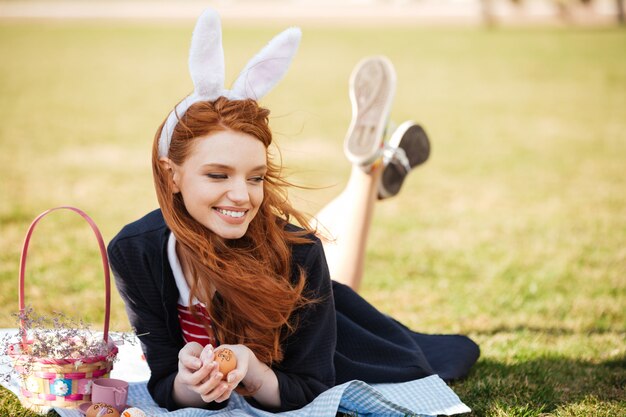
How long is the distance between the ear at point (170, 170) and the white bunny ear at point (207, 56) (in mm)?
237

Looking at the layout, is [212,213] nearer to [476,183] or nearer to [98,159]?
[476,183]

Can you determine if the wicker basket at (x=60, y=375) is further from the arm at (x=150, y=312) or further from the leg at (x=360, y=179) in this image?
the leg at (x=360, y=179)

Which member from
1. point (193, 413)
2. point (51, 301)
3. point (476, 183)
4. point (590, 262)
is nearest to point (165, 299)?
point (193, 413)

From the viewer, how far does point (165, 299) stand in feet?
8.87

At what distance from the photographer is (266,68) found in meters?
2.69

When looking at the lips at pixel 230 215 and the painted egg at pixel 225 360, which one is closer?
the painted egg at pixel 225 360

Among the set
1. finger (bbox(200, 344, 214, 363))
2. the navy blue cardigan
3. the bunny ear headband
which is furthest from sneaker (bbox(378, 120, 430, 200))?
finger (bbox(200, 344, 214, 363))

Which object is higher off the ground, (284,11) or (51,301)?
(284,11)

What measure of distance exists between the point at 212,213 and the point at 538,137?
8.83 metres

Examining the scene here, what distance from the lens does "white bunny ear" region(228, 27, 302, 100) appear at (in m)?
2.65


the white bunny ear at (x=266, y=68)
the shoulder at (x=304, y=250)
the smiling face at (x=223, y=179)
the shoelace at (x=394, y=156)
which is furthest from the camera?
the shoelace at (x=394, y=156)

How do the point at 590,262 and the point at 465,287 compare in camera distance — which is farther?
the point at 590,262

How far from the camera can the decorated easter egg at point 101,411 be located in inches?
104

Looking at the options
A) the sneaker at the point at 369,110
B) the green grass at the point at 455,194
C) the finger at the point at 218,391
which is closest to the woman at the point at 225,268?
the finger at the point at 218,391
